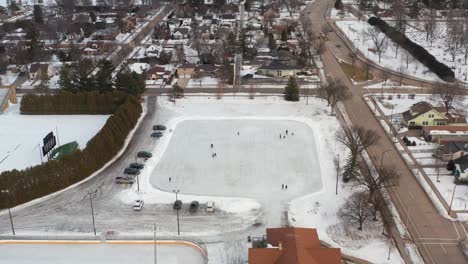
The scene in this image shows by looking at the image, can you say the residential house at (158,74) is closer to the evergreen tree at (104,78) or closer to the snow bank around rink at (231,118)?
the snow bank around rink at (231,118)

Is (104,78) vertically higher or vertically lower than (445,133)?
higher

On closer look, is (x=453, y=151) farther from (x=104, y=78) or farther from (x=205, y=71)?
(x=104, y=78)

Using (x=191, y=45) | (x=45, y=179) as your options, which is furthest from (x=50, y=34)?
(x=45, y=179)

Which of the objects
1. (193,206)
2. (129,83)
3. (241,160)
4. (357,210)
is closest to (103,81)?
(129,83)

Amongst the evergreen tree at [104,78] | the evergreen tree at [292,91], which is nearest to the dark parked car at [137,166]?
the evergreen tree at [104,78]

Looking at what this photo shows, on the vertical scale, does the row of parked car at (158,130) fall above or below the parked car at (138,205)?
above
